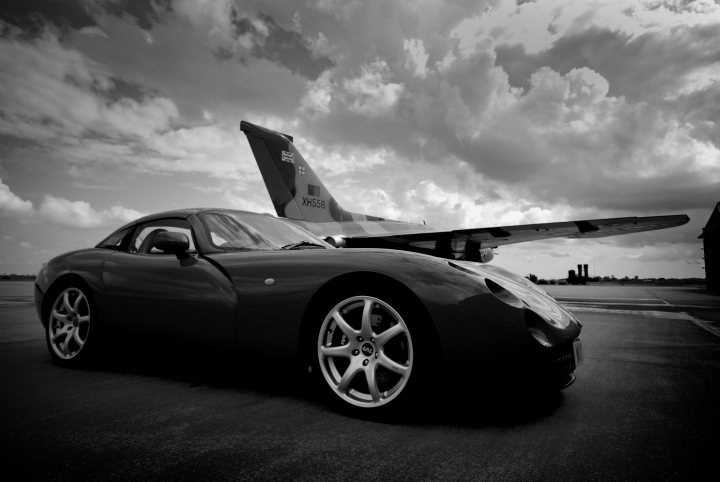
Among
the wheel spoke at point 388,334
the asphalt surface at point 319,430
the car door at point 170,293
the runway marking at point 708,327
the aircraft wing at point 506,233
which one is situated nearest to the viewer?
the asphalt surface at point 319,430

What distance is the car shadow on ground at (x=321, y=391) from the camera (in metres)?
2.09

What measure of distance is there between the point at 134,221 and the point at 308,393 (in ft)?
7.12

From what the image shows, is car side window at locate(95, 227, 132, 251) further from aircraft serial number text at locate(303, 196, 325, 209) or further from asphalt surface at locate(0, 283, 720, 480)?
aircraft serial number text at locate(303, 196, 325, 209)

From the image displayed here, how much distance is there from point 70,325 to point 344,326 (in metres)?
2.49

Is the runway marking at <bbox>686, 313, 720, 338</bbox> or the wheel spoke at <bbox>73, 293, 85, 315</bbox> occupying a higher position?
the wheel spoke at <bbox>73, 293, 85, 315</bbox>

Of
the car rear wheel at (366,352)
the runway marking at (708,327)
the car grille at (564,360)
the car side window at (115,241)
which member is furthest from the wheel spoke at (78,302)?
the runway marking at (708,327)

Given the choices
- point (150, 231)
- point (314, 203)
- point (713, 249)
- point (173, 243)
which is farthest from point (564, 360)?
point (713, 249)

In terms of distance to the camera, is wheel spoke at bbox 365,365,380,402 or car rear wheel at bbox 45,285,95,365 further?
car rear wheel at bbox 45,285,95,365

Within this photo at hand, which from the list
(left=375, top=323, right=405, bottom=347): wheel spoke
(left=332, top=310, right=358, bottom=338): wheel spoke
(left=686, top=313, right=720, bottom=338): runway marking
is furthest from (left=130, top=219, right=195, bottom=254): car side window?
(left=686, top=313, right=720, bottom=338): runway marking

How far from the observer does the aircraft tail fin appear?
46.4ft

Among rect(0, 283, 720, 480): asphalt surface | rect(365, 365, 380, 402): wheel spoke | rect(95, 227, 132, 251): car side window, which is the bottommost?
rect(0, 283, 720, 480): asphalt surface

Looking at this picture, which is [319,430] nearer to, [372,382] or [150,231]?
[372,382]

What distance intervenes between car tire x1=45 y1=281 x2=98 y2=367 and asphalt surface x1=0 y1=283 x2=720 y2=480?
7.7 inches

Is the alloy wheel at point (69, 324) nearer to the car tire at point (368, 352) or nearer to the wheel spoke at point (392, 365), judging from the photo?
the car tire at point (368, 352)
